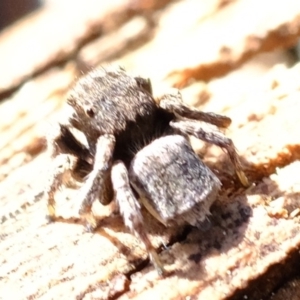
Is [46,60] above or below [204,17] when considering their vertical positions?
above

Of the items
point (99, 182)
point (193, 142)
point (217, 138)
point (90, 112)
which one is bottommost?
point (193, 142)

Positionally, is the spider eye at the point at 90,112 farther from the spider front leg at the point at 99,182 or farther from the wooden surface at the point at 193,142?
the wooden surface at the point at 193,142

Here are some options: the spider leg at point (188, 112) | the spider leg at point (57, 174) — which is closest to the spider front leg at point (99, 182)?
the spider leg at point (57, 174)

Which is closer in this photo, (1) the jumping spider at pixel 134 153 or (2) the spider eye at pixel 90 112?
(1) the jumping spider at pixel 134 153

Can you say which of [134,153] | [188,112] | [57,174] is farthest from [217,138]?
[57,174]

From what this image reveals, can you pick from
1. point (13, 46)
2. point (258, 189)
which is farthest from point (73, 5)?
point (258, 189)

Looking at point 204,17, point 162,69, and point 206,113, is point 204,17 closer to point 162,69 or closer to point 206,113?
point 162,69

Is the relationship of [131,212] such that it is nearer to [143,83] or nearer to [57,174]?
[57,174]
